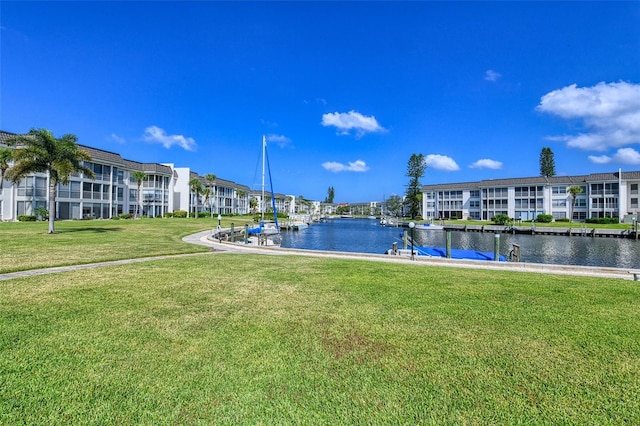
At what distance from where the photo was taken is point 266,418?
3.02 meters

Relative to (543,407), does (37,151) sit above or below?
above

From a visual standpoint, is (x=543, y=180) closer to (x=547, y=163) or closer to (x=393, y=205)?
(x=547, y=163)

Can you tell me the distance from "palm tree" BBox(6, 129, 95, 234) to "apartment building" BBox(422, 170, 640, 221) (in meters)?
73.6

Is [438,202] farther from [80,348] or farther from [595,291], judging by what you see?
[80,348]

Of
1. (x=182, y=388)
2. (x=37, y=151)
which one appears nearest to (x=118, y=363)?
(x=182, y=388)

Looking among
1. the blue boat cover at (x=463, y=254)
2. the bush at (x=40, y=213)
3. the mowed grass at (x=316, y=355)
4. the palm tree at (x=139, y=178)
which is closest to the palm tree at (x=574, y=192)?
the blue boat cover at (x=463, y=254)

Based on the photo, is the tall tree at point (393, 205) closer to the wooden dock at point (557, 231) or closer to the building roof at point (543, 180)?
the building roof at point (543, 180)

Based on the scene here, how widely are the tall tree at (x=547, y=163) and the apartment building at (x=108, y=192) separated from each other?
79.0 meters

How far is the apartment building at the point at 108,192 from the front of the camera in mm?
37062

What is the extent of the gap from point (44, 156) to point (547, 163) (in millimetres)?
93436

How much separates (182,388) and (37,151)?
25097 millimetres

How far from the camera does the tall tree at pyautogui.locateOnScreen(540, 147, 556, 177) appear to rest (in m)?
77.6

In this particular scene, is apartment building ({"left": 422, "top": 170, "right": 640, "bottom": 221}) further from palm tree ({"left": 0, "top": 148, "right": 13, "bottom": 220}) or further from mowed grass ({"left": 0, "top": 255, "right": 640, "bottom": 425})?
palm tree ({"left": 0, "top": 148, "right": 13, "bottom": 220})

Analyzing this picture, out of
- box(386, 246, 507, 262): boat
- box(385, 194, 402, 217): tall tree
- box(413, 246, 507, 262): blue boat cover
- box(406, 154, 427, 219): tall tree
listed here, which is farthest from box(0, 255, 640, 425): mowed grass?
box(385, 194, 402, 217): tall tree
